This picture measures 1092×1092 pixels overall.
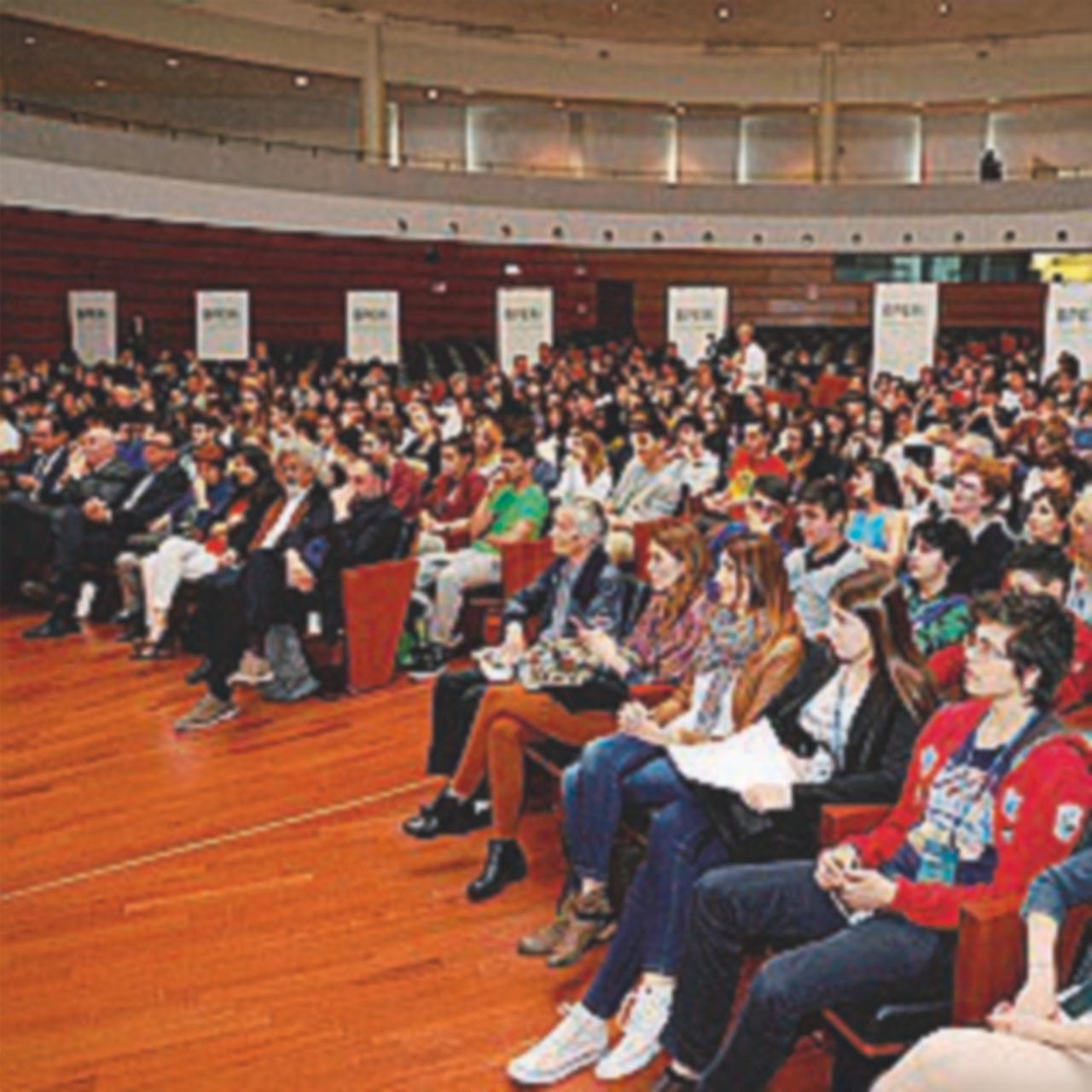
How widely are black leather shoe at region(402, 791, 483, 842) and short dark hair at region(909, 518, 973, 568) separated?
157 centimetres

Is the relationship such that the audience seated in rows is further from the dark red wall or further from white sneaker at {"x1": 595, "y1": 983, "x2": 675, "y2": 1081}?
the dark red wall

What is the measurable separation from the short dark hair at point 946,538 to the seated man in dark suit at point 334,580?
8.03 ft

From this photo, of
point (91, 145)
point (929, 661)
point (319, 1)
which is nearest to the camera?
point (929, 661)

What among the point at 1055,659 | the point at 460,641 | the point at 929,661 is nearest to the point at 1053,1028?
the point at 1055,659

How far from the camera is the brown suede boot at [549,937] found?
3.23 metres

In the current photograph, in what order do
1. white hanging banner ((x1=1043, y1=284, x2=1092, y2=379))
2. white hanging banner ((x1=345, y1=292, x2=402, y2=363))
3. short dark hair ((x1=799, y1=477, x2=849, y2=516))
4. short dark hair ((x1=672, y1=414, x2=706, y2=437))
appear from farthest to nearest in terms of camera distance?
white hanging banner ((x1=345, y1=292, x2=402, y2=363)) < white hanging banner ((x1=1043, y1=284, x2=1092, y2=379)) < short dark hair ((x1=672, y1=414, x2=706, y2=437)) < short dark hair ((x1=799, y1=477, x2=849, y2=516))

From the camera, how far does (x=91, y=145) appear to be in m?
12.9

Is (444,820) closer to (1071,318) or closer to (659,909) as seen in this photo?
(659,909)

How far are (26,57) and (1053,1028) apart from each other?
57.7ft

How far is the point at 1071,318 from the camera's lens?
32.9ft

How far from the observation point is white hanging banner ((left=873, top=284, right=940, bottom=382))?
11.2m

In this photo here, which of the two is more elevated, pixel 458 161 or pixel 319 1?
pixel 319 1

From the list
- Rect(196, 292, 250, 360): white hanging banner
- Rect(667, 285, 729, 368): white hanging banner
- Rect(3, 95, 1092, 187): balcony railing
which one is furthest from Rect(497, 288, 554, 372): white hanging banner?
Rect(3, 95, 1092, 187): balcony railing

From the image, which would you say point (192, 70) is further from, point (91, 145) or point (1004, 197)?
point (1004, 197)
